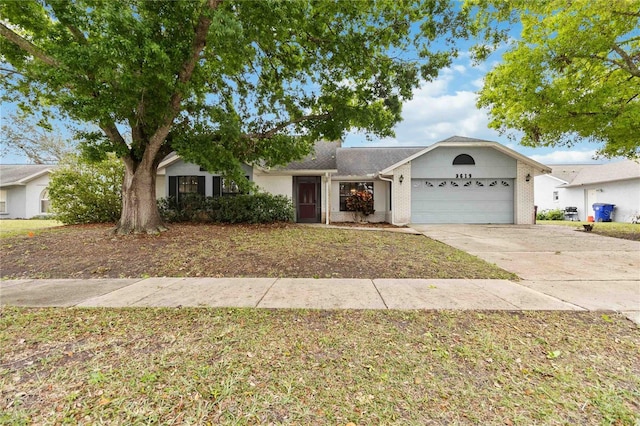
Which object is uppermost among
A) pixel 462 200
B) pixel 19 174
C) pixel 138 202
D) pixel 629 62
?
pixel 629 62

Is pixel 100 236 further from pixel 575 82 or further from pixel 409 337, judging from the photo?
pixel 575 82

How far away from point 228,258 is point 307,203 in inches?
366

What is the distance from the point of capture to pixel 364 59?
848cm

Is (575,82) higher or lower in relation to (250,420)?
higher

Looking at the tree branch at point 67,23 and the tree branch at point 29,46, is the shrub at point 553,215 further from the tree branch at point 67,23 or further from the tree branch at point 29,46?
the tree branch at point 29,46

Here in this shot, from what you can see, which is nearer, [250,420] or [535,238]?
[250,420]

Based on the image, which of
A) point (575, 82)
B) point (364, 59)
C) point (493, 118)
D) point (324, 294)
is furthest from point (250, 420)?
point (493, 118)

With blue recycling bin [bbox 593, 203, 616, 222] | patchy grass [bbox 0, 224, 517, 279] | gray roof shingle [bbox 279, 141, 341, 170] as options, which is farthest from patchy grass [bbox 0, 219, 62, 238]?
blue recycling bin [bbox 593, 203, 616, 222]

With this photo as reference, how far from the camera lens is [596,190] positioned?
2167cm

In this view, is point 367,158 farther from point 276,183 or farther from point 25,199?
point 25,199

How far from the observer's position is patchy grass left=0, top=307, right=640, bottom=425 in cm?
193

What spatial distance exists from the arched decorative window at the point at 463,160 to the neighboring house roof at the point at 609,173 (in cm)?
1296

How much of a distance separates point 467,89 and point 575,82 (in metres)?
4.45

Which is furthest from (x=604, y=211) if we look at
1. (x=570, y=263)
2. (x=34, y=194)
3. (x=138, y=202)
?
(x=34, y=194)
